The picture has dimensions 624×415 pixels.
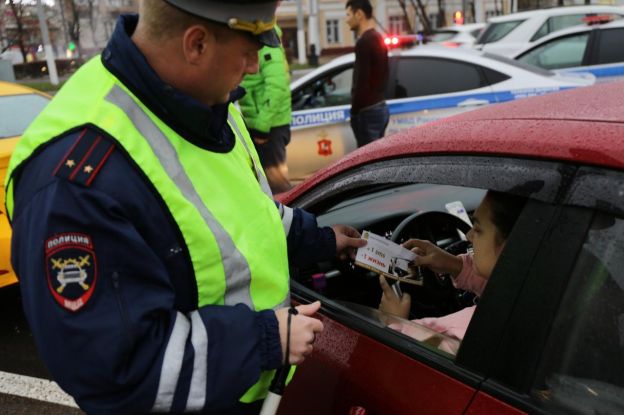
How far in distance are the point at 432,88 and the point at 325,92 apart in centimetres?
107

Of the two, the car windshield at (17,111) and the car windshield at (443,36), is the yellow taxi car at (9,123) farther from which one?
the car windshield at (443,36)

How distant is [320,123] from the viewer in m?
5.88

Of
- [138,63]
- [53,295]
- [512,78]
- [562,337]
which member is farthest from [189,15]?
[512,78]

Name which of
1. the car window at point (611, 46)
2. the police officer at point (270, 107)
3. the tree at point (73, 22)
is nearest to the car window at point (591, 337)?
the police officer at point (270, 107)

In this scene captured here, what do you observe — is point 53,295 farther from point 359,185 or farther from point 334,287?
point 334,287

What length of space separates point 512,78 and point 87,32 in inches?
1791

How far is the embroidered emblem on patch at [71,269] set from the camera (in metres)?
1.00

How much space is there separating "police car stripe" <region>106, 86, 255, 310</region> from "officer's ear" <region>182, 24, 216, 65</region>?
0.14 m

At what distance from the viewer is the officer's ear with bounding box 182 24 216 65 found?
1.11 meters

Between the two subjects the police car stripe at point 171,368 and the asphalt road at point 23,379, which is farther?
the asphalt road at point 23,379

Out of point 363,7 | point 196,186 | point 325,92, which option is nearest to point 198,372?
point 196,186

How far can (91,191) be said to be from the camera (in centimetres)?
103

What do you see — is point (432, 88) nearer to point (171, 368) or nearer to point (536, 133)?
point (536, 133)

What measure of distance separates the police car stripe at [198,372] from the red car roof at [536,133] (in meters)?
0.67
